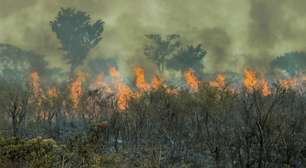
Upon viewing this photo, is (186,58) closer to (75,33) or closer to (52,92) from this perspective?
(75,33)

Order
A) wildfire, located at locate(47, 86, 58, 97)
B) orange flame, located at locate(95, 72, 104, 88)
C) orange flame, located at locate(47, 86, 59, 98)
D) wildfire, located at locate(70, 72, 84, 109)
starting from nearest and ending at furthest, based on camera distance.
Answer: orange flame, located at locate(47, 86, 59, 98) → wildfire, located at locate(47, 86, 58, 97) → wildfire, located at locate(70, 72, 84, 109) → orange flame, located at locate(95, 72, 104, 88)

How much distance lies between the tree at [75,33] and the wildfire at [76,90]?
11.4 metres

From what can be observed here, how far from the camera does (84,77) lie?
135500mm

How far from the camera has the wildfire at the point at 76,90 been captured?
345 ft

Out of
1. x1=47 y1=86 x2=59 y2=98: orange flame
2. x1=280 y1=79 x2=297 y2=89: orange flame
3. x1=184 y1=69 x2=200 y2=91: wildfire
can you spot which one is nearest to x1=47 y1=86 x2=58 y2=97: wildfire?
x1=47 y1=86 x2=59 y2=98: orange flame

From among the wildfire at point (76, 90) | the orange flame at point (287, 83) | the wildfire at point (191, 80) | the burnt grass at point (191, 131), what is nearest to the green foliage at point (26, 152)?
the burnt grass at point (191, 131)

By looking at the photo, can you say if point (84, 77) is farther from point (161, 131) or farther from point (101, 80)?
point (161, 131)

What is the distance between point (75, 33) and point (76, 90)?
118 feet

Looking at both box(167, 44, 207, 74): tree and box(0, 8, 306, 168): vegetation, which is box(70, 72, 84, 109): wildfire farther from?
box(167, 44, 207, 74): tree

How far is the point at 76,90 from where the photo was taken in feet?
383

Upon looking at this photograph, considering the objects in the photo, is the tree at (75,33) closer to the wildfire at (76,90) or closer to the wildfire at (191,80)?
the wildfire at (76,90)

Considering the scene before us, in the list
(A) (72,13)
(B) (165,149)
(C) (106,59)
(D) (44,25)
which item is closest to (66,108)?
(B) (165,149)

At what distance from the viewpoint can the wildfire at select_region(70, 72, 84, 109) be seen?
10531cm

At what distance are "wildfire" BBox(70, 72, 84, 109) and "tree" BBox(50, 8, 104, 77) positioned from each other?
37.5ft
